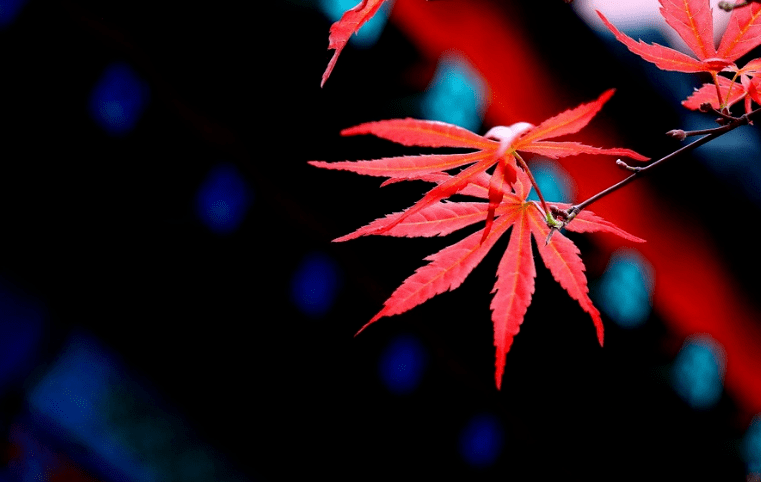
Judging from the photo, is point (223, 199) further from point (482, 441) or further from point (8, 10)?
point (482, 441)

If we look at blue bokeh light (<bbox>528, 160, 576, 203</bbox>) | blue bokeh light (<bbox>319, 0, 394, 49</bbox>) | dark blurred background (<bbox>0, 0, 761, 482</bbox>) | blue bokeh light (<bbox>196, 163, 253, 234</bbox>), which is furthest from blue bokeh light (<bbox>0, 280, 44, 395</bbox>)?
blue bokeh light (<bbox>528, 160, 576, 203</bbox>)

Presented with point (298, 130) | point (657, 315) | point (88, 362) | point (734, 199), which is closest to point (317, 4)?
point (298, 130)

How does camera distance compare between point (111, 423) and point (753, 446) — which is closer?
point (111, 423)

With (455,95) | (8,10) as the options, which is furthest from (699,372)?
(8,10)

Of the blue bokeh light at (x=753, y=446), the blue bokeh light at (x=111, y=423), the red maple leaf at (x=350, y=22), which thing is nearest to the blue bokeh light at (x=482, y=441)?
the blue bokeh light at (x=111, y=423)

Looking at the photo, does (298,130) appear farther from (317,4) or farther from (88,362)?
(88,362)

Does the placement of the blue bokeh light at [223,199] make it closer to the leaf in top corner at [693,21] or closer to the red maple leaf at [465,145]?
A: the red maple leaf at [465,145]
